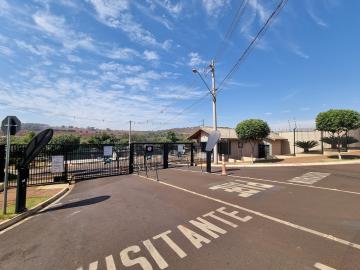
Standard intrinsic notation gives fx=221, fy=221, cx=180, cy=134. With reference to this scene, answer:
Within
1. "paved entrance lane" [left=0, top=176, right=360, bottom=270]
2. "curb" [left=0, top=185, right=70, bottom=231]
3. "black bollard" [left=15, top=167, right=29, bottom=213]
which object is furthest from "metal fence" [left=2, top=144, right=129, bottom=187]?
"paved entrance lane" [left=0, top=176, right=360, bottom=270]

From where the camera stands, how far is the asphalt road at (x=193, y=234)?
144 inches

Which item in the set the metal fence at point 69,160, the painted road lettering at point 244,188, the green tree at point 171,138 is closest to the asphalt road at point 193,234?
the painted road lettering at point 244,188

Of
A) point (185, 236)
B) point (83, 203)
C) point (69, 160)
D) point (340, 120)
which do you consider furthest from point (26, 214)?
point (340, 120)

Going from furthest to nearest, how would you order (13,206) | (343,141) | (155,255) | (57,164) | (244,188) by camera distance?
(343,141)
(57,164)
(244,188)
(13,206)
(155,255)

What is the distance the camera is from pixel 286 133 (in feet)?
122

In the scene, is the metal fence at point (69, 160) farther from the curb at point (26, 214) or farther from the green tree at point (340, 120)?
the green tree at point (340, 120)

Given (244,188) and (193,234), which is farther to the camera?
(244,188)

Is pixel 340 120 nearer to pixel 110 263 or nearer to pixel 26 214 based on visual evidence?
pixel 110 263

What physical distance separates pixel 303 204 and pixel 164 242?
4.78 meters

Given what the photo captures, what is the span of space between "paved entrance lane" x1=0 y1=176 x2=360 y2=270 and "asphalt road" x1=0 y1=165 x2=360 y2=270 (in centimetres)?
2

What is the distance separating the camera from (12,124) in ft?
22.9

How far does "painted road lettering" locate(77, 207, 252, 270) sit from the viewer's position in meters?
3.64

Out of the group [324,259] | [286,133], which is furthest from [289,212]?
[286,133]

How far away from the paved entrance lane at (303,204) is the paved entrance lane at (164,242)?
0.67 metres
